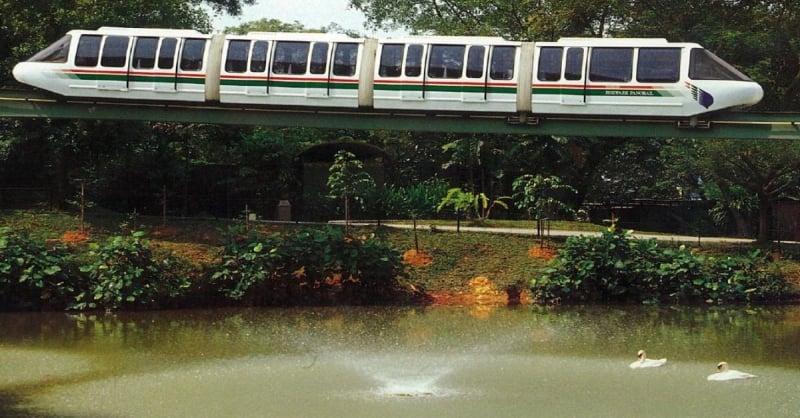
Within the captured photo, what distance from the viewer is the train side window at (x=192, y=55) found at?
91.1 feet

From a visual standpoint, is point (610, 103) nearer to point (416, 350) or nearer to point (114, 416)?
point (416, 350)

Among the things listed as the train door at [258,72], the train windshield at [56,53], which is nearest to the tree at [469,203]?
the train door at [258,72]

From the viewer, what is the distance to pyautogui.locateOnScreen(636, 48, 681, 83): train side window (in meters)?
26.3

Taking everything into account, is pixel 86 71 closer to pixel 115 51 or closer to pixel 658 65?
pixel 115 51

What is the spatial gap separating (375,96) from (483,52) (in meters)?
2.89

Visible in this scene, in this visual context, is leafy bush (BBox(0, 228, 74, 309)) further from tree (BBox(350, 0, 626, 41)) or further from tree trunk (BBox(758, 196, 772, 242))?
tree trunk (BBox(758, 196, 772, 242))

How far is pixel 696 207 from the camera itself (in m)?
38.1

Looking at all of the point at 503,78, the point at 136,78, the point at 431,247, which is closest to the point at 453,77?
the point at 503,78

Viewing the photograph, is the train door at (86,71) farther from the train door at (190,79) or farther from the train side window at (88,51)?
the train door at (190,79)

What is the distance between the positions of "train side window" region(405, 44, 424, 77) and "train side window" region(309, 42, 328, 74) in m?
2.06

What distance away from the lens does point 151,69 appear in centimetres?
2767

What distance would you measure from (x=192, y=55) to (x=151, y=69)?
1080 mm

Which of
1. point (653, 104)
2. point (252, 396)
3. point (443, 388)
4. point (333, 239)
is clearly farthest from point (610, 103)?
point (252, 396)

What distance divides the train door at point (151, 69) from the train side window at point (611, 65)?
10.5 meters
